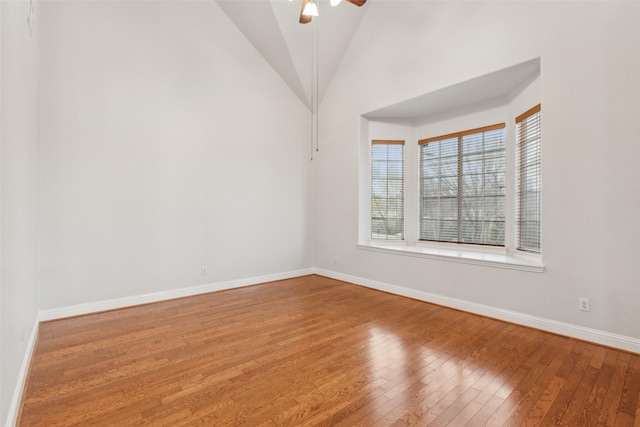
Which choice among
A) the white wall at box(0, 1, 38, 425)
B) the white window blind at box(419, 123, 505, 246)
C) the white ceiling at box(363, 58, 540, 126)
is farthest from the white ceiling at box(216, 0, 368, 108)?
the white wall at box(0, 1, 38, 425)

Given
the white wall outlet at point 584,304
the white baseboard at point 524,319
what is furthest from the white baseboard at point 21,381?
the white wall outlet at point 584,304

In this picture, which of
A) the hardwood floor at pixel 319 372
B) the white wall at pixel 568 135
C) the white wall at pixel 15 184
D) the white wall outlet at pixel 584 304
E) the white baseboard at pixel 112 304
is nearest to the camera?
the white wall at pixel 15 184

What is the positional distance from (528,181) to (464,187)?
107 centimetres

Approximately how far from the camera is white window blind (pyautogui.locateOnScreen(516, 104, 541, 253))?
372 centimetres

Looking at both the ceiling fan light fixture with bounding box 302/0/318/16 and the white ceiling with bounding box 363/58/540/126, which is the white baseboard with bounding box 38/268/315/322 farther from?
the ceiling fan light fixture with bounding box 302/0/318/16

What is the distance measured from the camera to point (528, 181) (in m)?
3.90

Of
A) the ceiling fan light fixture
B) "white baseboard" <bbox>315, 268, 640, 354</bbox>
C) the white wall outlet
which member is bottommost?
"white baseboard" <bbox>315, 268, 640, 354</bbox>

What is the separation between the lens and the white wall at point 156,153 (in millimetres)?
3436

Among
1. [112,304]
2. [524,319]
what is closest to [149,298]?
[112,304]

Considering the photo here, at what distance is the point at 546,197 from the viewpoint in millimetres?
3176

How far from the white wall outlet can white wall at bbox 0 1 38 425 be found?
422 cm

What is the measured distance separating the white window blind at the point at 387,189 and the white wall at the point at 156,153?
1.48 meters

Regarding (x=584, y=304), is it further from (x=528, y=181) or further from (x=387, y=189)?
(x=387, y=189)

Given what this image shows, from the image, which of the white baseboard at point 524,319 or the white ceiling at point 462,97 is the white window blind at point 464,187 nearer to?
the white ceiling at point 462,97
